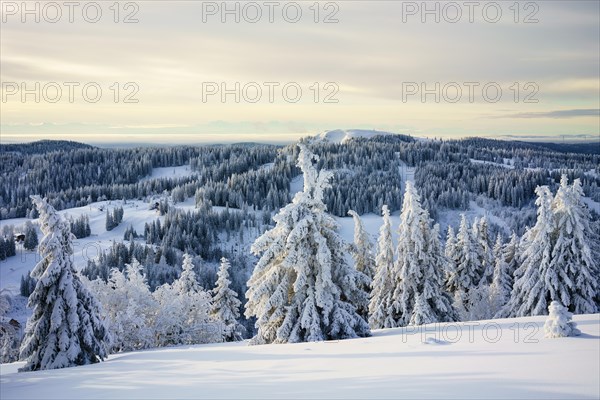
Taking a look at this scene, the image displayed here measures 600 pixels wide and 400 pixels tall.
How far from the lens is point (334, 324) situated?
1638cm

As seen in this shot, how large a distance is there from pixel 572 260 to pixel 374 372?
67.5ft

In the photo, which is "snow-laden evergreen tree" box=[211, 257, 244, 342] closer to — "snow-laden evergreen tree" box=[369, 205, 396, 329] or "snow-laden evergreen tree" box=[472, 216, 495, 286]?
"snow-laden evergreen tree" box=[369, 205, 396, 329]

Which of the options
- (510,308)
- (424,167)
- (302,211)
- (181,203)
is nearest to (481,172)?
(424,167)

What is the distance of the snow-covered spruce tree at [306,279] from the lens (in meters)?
16.5

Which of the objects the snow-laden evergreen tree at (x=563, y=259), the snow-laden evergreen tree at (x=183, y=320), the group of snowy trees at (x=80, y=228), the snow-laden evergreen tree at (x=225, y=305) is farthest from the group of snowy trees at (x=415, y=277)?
the group of snowy trees at (x=80, y=228)

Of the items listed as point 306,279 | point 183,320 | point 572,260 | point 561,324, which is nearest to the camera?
point 561,324

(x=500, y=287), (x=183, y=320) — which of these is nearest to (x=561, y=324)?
(x=183, y=320)

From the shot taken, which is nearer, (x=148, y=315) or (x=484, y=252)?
(x=148, y=315)

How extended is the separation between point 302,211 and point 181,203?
506 ft

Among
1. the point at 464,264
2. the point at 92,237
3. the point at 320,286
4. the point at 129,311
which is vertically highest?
the point at 320,286

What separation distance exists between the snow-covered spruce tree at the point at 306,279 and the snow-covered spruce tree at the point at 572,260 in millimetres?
13025

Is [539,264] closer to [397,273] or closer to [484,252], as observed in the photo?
[397,273]

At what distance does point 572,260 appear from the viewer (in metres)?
23.4

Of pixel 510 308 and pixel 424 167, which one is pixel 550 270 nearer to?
pixel 510 308
